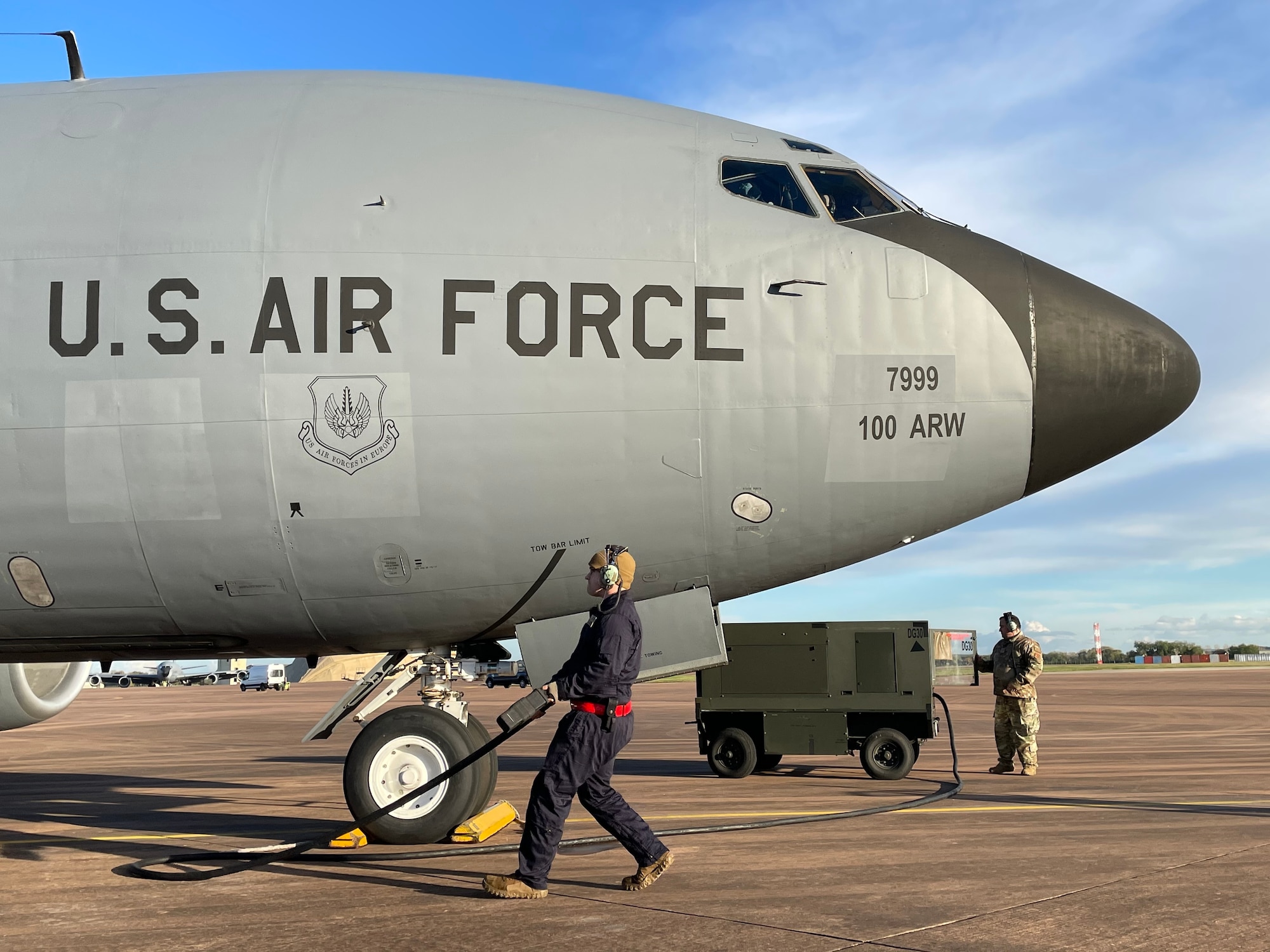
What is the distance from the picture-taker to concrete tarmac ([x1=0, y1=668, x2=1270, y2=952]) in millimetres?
6332

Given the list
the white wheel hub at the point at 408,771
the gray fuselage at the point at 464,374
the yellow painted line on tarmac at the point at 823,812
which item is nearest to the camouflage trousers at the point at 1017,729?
the yellow painted line on tarmac at the point at 823,812

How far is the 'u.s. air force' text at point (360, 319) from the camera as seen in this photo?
8.66 meters

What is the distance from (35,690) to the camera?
13.3m

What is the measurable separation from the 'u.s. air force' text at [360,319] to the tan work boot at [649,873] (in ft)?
11.9

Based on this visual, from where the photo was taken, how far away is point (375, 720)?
373 inches

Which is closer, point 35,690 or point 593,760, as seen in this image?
point 593,760

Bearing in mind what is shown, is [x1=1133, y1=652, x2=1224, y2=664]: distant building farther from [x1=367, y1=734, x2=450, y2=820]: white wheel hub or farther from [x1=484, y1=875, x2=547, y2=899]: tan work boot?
[x1=484, y1=875, x2=547, y2=899]: tan work boot

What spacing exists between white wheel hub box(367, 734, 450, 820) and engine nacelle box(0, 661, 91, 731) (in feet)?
17.6

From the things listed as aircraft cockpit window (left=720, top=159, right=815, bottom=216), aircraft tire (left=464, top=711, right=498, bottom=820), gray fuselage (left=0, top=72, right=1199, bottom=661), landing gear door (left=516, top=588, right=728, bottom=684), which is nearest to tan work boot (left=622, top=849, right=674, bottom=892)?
landing gear door (left=516, top=588, right=728, bottom=684)

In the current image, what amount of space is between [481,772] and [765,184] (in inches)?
211

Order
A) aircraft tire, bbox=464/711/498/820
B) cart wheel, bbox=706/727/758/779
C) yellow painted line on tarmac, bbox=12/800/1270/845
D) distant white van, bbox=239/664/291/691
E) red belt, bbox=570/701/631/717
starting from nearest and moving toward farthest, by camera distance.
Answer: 1. red belt, bbox=570/701/631/717
2. aircraft tire, bbox=464/711/498/820
3. yellow painted line on tarmac, bbox=12/800/1270/845
4. cart wheel, bbox=706/727/758/779
5. distant white van, bbox=239/664/291/691

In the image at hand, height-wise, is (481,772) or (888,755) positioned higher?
(481,772)

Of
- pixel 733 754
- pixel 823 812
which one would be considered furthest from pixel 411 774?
pixel 733 754

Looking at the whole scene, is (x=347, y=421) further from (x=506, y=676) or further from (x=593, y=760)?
(x=506, y=676)
